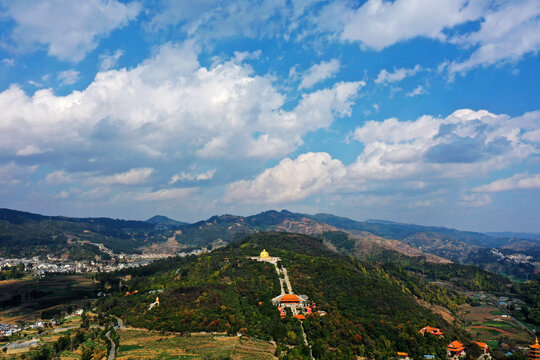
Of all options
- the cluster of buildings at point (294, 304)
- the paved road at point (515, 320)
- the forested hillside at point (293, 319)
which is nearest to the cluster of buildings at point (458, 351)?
the forested hillside at point (293, 319)

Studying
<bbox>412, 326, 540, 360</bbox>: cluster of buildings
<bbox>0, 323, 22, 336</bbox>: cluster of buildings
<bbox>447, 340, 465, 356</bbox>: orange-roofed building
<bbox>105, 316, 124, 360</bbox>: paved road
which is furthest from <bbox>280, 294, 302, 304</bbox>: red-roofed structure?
<bbox>0, 323, 22, 336</bbox>: cluster of buildings

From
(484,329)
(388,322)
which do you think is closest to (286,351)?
(388,322)

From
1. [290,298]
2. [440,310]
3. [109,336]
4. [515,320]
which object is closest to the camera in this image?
[109,336]

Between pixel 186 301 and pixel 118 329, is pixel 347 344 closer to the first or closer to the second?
pixel 186 301

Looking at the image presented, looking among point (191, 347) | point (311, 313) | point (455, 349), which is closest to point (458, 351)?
point (455, 349)

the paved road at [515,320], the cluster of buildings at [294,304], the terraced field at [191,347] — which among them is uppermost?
the cluster of buildings at [294,304]

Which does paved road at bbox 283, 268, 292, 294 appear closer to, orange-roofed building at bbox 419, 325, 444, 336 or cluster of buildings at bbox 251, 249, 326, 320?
cluster of buildings at bbox 251, 249, 326, 320

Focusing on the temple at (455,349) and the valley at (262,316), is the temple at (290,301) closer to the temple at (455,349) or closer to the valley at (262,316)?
the valley at (262,316)

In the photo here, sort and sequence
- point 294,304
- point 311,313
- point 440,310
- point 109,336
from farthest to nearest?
point 440,310, point 294,304, point 311,313, point 109,336

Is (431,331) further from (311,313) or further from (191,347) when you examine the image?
(191,347)
